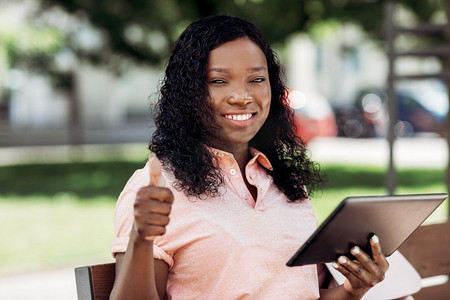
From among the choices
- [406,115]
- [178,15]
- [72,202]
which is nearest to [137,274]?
[72,202]

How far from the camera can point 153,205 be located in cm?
184

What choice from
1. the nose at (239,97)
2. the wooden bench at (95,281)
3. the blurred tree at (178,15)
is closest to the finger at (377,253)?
the nose at (239,97)

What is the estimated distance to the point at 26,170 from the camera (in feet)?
45.6

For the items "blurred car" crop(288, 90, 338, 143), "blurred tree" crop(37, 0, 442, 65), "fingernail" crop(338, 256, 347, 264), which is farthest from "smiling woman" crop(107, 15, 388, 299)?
"blurred car" crop(288, 90, 338, 143)

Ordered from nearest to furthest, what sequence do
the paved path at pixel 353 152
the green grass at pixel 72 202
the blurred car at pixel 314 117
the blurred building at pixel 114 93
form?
the green grass at pixel 72 202, the paved path at pixel 353 152, the blurred car at pixel 314 117, the blurred building at pixel 114 93

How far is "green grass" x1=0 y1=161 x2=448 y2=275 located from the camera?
279 inches

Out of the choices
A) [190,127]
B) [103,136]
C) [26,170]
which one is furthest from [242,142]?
[103,136]

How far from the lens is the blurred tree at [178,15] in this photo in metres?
12.0

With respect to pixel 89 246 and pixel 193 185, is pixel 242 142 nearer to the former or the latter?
pixel 193 185

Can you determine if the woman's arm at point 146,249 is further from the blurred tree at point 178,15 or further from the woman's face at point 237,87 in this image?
the blurred tree at point 178,15

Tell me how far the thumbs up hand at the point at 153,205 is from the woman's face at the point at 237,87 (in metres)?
0.53

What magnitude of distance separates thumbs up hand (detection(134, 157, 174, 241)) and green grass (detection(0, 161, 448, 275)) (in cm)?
249

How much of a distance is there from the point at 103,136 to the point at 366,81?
476 inches

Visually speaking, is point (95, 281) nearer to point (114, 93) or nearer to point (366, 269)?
point (366, 269)
